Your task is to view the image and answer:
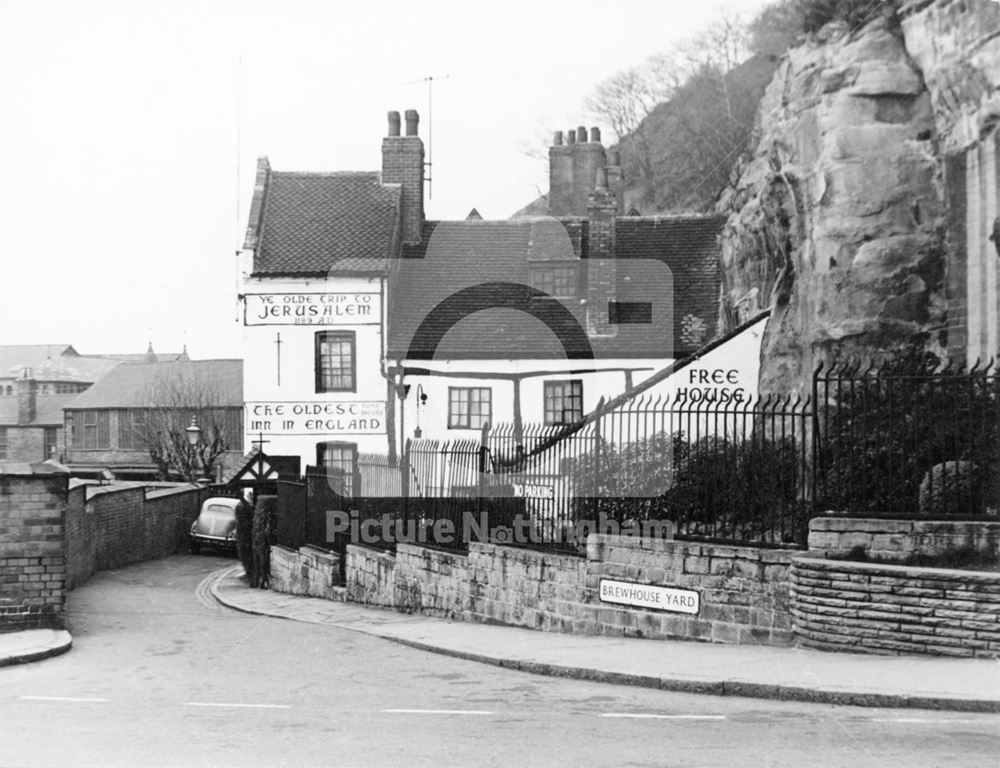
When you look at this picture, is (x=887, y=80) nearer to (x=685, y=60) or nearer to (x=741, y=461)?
(x=741, y=461)

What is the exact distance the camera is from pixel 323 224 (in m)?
33.5

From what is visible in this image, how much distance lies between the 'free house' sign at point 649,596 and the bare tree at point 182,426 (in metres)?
34.7

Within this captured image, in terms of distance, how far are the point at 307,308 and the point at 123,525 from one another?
735 centimetres

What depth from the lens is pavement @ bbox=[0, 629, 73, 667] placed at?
1241 cm

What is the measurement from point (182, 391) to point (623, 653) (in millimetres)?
51383

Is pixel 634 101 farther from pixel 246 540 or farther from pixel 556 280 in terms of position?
pixel 246 540

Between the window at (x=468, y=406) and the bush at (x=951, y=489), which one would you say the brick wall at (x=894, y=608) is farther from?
the window at (x=468, y=406)

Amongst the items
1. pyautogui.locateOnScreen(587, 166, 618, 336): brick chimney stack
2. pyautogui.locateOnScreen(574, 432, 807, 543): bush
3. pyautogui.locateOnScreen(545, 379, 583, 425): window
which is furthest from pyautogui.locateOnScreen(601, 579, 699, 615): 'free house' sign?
pyautogui.locateOnScreen(587, 166, 618, 336): brick chimney stack

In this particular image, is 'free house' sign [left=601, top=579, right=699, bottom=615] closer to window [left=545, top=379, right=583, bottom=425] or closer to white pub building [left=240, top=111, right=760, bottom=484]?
white pub building [left=240, top=111, right=760, bottom=484]

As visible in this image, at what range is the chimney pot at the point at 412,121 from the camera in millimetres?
34125

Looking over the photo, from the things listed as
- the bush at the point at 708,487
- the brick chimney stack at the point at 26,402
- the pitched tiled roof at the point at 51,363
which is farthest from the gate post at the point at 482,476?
the pitched tiled roof at the point at 51,363

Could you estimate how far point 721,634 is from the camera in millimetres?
12398

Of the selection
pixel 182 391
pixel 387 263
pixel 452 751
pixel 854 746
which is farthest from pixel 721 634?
pixel 182 391

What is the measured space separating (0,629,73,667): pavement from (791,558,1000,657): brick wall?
25.8ft
